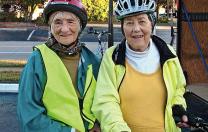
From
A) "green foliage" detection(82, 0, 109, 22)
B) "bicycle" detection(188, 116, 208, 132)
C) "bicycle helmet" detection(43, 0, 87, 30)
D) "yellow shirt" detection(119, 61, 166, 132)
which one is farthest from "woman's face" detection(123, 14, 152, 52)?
"green foliage" detection(82, 0, 109, 22)

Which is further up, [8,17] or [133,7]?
[133,7]

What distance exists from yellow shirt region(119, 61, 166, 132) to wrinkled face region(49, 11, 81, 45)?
0.39 meters

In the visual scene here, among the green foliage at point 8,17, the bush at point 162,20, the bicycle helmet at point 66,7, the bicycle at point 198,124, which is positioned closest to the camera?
the bicycle at point 198,124

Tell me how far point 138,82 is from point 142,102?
115 mm

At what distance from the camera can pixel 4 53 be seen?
55.8 feet

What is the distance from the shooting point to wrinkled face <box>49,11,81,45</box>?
113 inches

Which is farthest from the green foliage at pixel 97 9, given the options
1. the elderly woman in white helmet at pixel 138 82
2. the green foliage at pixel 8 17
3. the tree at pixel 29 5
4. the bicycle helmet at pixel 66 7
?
the elderly woman in white helmet at pixel 138 82

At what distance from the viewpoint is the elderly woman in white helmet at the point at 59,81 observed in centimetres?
274

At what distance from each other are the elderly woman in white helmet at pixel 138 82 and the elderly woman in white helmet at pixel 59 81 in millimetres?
104

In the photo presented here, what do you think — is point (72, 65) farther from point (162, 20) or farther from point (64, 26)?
point (162, 20)

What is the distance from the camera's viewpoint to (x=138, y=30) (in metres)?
2.78

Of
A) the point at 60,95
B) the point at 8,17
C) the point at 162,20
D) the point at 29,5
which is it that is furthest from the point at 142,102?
the point at 162,20

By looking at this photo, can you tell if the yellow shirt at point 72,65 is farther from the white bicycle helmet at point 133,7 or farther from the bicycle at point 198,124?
the bicycle at point 198,124

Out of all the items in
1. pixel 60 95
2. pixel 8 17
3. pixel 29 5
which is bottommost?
pixel 8 17
